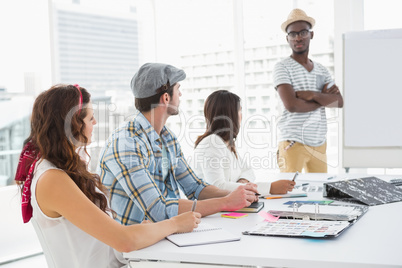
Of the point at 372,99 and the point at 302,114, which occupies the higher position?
the point at 372,99

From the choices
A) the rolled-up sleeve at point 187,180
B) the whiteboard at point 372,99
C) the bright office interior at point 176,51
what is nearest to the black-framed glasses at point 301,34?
the whiteboard at point 372,99

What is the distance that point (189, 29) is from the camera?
5.23 meters

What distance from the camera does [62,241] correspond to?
1420mm

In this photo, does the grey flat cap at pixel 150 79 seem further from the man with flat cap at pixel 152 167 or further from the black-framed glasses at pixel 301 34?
the black-framed glasses at pixel 301 34

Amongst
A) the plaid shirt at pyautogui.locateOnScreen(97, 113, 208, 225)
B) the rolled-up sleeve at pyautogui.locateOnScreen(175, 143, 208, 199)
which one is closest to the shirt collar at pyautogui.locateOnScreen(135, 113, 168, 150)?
the plaid shirt at pyautogui.locateOnScreen(97, 113, 208, 225)

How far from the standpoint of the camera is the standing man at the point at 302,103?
126 inches

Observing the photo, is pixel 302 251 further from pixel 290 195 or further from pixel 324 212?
pixel 290 195

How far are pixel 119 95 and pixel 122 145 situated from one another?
3038 mm

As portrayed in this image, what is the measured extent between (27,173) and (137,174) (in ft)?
1.34

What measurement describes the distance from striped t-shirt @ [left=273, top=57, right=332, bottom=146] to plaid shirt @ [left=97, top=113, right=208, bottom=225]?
142 cm

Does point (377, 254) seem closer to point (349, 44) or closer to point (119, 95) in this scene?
point (349, 44)

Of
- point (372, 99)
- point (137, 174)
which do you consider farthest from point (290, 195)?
point (372, 99)

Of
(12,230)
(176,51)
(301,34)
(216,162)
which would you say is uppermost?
(176,51)

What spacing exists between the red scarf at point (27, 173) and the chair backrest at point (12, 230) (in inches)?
83.3
